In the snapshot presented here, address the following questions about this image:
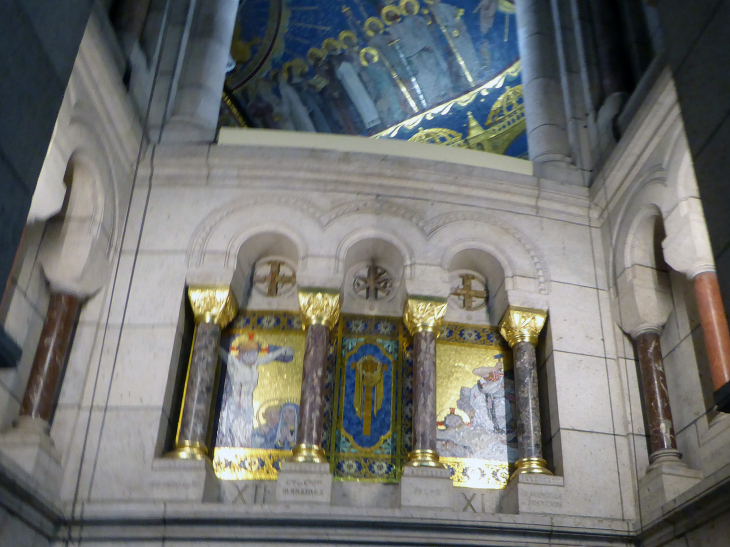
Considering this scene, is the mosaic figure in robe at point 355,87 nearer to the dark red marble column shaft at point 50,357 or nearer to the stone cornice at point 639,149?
the stone cornice at point 639,149

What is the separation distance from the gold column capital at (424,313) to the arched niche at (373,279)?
0.30m

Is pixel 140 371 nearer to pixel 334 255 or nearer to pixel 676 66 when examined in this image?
pixel 334 255

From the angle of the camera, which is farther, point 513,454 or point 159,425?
point 513,454

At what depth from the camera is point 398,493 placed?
563 centimetres

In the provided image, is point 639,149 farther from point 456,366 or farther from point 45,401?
point 45,401

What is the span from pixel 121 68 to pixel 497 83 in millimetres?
5519

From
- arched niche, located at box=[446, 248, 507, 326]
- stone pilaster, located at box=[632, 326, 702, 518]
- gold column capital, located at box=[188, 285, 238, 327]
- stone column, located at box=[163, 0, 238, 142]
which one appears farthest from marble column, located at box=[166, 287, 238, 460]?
stone pilaster, located at box=[632, 326, 702, 518]

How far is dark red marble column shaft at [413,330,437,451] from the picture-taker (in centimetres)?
577

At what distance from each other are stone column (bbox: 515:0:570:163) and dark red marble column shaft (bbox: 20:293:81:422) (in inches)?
169

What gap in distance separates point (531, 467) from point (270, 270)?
2.60m

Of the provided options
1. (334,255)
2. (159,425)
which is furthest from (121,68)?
(159,425)

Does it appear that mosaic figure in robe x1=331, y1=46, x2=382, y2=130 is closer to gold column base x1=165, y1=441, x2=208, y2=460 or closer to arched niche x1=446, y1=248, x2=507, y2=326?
arched niche x1=446, y1=248, x2=507, y2=326

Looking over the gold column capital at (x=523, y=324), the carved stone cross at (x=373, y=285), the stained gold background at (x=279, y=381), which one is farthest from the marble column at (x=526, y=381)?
the stained gold background at (x=279, y=381)

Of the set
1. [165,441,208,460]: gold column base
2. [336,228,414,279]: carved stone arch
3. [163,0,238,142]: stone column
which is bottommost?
[165,441,208,460]: gold column base
